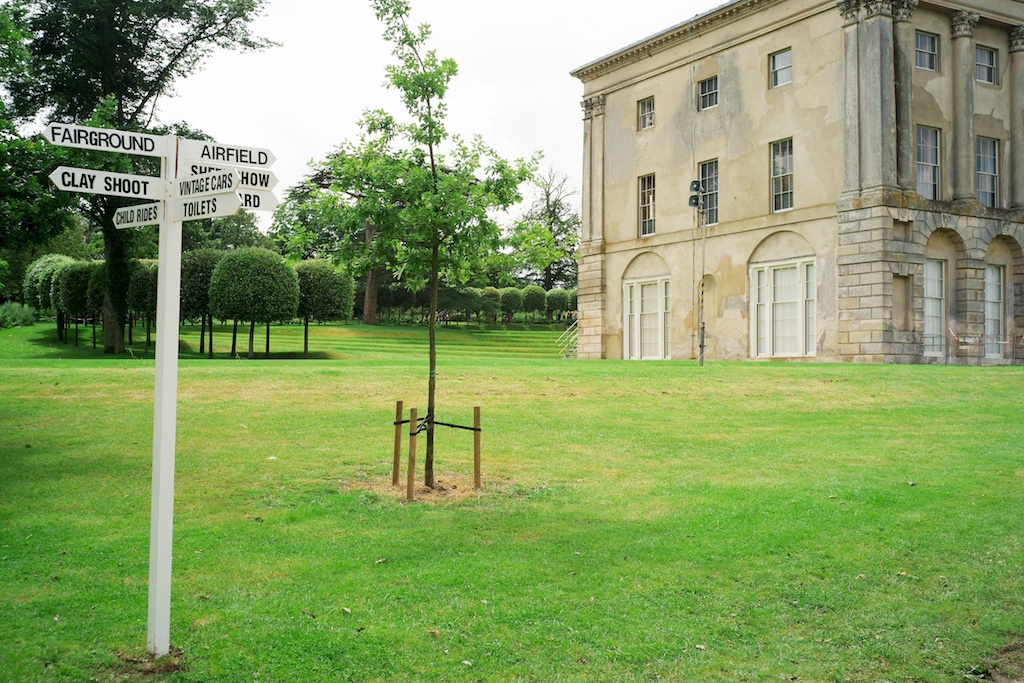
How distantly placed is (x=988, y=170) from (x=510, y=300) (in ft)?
139

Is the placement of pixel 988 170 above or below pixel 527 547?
above

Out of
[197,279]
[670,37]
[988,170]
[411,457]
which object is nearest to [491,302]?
[197,279]

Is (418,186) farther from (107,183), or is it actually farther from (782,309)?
(782,309)

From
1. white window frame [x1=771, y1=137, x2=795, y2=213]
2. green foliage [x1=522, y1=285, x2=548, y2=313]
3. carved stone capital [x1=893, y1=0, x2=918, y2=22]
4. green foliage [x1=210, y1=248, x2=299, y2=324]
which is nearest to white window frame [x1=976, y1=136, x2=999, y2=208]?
carved stone capital [x1=893, y1=0, x2=918, y2=22]

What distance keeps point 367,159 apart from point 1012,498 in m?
8.48

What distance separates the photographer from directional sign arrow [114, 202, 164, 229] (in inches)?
235

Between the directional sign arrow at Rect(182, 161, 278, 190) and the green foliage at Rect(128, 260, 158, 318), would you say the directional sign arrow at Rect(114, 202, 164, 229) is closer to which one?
the directional sign arrow at Rect(182, 161, 278, 190)

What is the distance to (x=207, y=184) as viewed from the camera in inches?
229

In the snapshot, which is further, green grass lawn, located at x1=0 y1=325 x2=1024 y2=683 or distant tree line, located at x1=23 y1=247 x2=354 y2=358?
distant tree line, located at x1=23 y1=247 x2=354 y2=358

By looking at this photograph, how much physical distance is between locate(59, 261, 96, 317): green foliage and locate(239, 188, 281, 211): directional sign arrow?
140 ft

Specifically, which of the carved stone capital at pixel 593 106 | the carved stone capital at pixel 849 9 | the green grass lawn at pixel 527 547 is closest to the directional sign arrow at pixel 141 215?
the green grass lawn at pixel 527 547

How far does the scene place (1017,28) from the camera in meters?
32.8

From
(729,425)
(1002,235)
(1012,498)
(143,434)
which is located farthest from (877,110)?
(143,434)

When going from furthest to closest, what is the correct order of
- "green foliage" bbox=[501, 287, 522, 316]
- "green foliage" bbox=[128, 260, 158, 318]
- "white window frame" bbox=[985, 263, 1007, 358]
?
"green foliage" bbox=[501, 287, 522, 316] → "green foliage" bbox=[128, 260, 158, 318] → "white window frame" bbox=[985, 263, 1007, 358]
